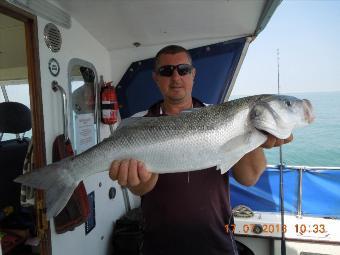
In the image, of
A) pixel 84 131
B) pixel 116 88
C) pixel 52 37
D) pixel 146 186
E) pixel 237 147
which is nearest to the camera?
pixel 237 147

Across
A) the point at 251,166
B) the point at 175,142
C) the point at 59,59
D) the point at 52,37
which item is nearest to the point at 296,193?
the point at 251,166

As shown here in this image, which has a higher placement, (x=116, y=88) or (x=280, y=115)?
(x=116, y=88)

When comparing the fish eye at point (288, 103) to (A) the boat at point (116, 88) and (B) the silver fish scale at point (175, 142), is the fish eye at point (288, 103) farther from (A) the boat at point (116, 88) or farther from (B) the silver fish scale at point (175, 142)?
(A) the boat at point (116, 88)

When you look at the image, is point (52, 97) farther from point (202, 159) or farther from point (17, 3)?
point (202, 159)

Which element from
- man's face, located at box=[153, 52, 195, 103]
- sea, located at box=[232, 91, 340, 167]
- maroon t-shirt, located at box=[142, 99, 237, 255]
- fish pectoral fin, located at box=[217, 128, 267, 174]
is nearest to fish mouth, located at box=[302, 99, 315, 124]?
fish pectoral fin, located at box=[217, 128, 267, 174]

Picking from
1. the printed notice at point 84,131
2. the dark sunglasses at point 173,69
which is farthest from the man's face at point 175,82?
the printed notice at point 84,131

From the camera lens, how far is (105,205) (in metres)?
4.72

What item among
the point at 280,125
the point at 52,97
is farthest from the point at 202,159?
the point at 52,97

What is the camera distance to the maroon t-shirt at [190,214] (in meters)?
2.31

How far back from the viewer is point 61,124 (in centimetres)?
366

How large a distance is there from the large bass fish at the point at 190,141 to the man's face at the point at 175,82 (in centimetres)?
41

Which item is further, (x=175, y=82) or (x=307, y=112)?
(x=175, y=82)

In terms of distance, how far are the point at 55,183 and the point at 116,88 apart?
3282 millimetres

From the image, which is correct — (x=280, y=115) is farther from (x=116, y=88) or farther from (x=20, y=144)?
(x=20, y=144)
